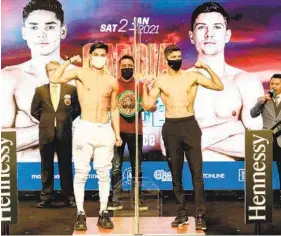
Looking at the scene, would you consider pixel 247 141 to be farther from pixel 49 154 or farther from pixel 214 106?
pixel 49 154

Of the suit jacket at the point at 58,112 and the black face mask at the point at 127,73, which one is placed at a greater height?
the black face mask at the point at 127,73

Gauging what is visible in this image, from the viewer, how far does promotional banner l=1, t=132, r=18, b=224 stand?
221 inches

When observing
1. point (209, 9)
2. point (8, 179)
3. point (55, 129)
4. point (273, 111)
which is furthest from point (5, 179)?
point (273, 111)

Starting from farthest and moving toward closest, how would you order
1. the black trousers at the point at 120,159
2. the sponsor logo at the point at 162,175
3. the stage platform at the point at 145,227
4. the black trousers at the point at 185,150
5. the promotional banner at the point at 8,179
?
1. the sponsor logo at the point at 162,175
2. the black trousers at the point at 120,159
3. the black trousers at the point at 185,150
4. the stage platform at the point at 145,227
5. the promotional banner at the point at 8,179

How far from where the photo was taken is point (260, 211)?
5.77m

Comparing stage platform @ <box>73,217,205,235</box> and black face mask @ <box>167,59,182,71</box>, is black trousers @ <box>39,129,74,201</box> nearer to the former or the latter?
stage platform @ <box>73,217,205,235</box>

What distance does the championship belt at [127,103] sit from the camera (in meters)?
6.34

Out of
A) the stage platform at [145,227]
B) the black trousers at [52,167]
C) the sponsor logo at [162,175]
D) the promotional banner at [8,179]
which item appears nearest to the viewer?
the promotional banner at [8,179]

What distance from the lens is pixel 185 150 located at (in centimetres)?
594

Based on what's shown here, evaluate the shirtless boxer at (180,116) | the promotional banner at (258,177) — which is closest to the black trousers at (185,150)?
the shirtless boxer at (180,116)

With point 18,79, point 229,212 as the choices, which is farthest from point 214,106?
point 18,79

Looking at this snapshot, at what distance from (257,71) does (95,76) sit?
1980mm

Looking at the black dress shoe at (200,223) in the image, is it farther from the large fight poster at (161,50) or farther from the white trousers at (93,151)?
the large fight poster at (161,50)

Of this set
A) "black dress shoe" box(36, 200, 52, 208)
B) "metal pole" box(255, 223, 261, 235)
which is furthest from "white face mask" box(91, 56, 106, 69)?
"metal pole" box(255, 223, 261, 235)
